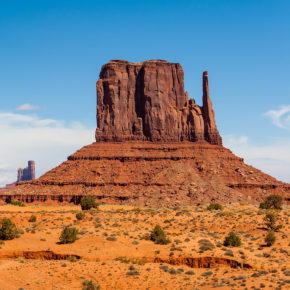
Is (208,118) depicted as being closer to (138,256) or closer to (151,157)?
(151,157)

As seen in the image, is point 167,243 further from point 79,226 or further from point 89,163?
point 89,163

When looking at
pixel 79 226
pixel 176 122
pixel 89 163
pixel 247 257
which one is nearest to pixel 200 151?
pixel 176 122

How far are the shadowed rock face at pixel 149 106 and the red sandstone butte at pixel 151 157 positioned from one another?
0.76 ft

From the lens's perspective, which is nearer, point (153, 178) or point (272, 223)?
point (272, 223)

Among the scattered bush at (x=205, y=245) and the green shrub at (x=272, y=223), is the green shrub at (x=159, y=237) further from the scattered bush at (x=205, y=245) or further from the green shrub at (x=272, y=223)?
the green shrub at (x=272, y=223)

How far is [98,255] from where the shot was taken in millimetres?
38125

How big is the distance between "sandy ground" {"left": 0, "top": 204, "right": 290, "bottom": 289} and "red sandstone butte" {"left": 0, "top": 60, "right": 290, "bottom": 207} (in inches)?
1858

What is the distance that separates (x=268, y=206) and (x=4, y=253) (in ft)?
113

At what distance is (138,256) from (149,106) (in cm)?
8954

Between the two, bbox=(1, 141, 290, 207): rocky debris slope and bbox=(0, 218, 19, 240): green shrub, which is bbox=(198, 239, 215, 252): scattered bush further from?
bbox=(1, 141, 290, 207): rocky debris slope

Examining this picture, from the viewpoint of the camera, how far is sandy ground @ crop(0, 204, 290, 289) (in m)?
33.3

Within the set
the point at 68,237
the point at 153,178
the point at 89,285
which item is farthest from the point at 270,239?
the point at 153,178

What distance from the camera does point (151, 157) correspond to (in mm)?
114562

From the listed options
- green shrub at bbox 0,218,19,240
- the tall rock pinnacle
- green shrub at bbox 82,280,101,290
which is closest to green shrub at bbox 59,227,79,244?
green shrub at bbox 0,218,19,240
